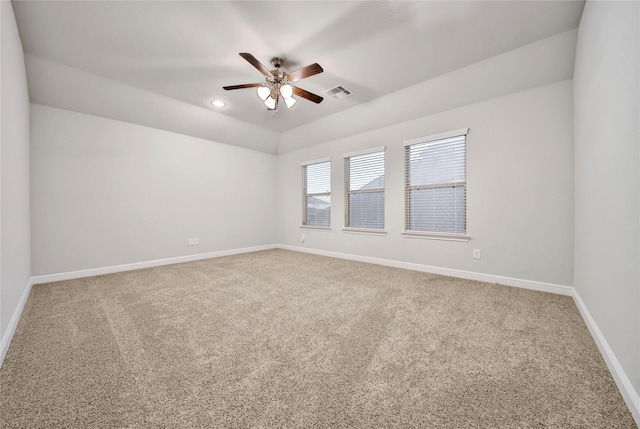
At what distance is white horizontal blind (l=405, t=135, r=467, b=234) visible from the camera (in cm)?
352

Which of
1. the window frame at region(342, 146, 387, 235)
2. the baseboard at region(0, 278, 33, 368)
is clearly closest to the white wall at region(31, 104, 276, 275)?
the baseboard at region(0, 278, 33, 368)

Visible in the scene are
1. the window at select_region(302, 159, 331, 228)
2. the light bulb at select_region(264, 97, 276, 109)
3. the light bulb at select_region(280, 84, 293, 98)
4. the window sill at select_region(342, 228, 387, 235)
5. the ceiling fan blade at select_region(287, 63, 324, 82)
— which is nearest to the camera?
the ceiling fan blade at select_region(287, 63, 324, 82)

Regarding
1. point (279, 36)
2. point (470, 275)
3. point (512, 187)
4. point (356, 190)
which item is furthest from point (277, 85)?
point (470, 275)

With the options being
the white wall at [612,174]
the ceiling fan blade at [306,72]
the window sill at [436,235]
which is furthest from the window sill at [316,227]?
the white wall at [612,174]

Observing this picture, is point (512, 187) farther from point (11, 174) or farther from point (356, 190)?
point (11, 174)

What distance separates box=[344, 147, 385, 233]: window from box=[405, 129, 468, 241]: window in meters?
0.54

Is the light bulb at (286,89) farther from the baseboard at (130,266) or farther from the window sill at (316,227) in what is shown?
the baseboard at (130,266)

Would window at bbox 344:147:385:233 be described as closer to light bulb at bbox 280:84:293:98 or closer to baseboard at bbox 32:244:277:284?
light bulb at bbox 280:84:293:98

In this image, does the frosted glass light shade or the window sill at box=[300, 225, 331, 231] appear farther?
the window sill at box=[300, 225, 331, 231]

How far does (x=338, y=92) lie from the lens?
365 centimetres

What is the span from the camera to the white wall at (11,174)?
1774 millimetres

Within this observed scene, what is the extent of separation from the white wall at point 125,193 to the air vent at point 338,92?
2.71m

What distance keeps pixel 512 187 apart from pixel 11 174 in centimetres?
526

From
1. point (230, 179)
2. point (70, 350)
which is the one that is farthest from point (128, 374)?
point (230, 179)
